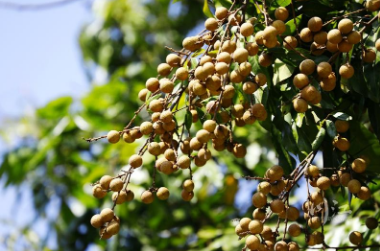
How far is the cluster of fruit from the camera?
955 mm

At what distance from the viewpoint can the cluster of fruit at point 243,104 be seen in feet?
3.13

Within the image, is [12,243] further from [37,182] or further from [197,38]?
[197,38]

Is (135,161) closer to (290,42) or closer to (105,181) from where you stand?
(105,181)

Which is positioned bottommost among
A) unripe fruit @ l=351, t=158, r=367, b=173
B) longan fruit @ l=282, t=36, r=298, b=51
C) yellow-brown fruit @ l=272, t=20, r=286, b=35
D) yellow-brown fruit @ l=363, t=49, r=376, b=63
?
unripe fruit @ l=351, t=158, r=367, b=173

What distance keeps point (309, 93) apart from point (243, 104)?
18 cm

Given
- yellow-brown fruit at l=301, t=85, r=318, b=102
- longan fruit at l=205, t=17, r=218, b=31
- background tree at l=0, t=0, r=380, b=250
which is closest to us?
yellow-brown fruit at l=301, t=85, r=318, b=102

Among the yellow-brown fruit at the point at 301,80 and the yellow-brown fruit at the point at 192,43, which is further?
the yellow-brown fruit at the point at 192,43

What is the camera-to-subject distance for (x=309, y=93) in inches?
36.5

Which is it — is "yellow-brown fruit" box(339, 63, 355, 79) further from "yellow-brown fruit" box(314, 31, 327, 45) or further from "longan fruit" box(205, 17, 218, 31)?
"longan fruit" box(205, 17, 218, 31)

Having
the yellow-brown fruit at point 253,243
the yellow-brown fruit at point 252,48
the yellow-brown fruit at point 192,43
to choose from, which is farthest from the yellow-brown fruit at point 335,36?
the yellow-brown fruit at point 253,243

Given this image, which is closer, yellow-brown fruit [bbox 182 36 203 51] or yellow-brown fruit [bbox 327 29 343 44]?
yellow-brown fruit [bbox 327 29 343 44]

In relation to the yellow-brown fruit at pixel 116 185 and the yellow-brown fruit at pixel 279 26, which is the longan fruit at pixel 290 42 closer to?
the yellow-brown fruit at pixel 279 26

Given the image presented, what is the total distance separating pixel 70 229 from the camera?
9.06 ft

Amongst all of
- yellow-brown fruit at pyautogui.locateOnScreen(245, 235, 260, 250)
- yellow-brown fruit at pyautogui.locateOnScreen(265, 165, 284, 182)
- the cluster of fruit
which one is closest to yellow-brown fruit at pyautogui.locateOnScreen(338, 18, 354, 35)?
the cluster of fruit
